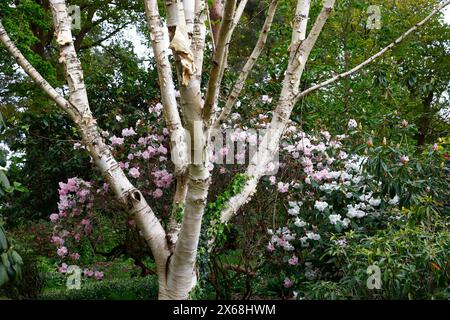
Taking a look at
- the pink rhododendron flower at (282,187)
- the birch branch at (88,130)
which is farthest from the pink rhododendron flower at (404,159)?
the birch branch at (88,130)

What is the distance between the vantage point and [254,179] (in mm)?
4062

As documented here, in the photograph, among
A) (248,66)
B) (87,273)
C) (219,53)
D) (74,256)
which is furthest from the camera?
(87,273)

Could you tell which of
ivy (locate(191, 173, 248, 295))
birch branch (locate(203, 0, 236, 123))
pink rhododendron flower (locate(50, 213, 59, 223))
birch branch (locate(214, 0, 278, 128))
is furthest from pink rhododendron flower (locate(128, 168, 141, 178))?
birch branch (locate(203, 0, 236, 123))

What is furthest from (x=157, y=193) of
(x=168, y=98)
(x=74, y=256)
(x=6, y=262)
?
(x=6, y=262)

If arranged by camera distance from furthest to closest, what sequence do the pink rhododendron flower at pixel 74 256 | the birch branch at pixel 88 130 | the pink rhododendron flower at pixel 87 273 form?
the pink rhododendron flower at pixel 87 273 < the pink rhododendron flower at pixel 74 256 < the birch branch at pixel 88 130

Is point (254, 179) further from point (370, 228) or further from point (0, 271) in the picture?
point (0, 271)

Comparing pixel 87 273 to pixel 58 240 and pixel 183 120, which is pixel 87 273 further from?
pixel 183 120

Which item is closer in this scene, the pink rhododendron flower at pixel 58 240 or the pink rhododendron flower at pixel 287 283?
the pink rhododendron flower at pixel 287 283

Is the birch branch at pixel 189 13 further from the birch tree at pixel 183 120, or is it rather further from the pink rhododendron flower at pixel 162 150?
the pink rhododendron flower at pixel 162 150

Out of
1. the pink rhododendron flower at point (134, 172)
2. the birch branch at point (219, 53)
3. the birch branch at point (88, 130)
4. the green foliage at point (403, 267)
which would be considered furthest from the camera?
the pink rhododendron flower at point (134, 172)

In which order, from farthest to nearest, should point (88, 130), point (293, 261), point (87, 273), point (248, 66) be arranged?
point (87, 273) → point (293, 261) → point (248, 66) → point (88, 130)

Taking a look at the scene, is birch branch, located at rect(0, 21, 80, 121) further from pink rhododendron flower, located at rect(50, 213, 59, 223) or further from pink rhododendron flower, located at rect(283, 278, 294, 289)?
pink rhododendron flower, located at rect(283, 278, 294, 289)
